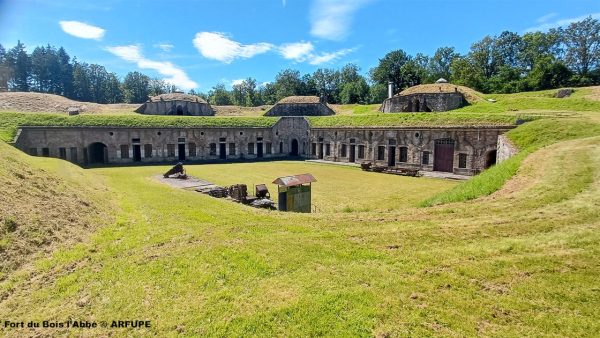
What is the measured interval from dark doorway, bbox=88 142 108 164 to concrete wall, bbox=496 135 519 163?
33.8 m

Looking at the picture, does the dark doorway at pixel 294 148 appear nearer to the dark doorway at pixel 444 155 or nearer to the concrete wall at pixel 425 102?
the concrete wall at pixel 425 102

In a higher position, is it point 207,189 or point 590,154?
point 590,154

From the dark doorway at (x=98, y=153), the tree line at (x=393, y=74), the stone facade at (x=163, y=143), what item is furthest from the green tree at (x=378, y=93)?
the dark doorway at (x=98, y=153)

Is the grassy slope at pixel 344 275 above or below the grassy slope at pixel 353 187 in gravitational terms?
above

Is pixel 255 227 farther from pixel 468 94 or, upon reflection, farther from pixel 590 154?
pixel 468 94

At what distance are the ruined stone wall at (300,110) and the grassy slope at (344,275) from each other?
37.9 m

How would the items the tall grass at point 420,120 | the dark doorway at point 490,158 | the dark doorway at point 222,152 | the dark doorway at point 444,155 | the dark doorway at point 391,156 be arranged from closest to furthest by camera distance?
the dark doorway at point 490,158 < the tall grass at point 420,120 < the dark doorway at point 444,155 < the dark doorway at point 391,156 < the dark doorway at point 222,152

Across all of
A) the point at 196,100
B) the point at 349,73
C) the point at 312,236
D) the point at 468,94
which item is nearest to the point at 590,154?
the point at 312,236

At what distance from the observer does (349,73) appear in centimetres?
7619

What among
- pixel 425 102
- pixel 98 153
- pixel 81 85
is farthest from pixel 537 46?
pixel 81 85

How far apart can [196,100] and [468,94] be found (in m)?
33.3

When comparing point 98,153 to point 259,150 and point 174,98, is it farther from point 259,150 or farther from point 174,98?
point 259,150

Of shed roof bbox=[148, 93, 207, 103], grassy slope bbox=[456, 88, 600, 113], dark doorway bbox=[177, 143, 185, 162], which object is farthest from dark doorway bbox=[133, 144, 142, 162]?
grassy slope bbox=[456, 88, 600, 113]

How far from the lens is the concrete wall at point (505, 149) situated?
1931 centimetres
